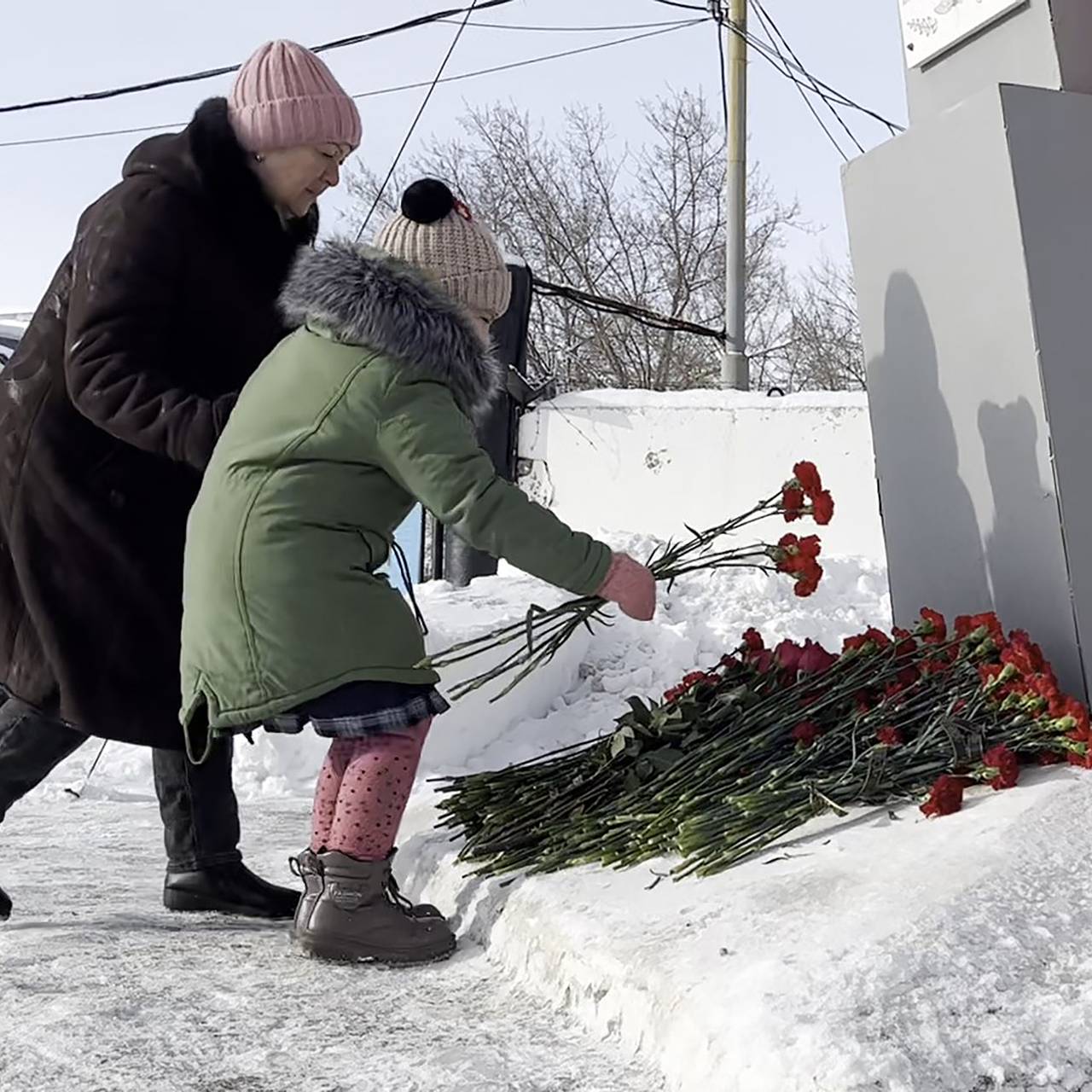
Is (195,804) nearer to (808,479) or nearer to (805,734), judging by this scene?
(805,734)

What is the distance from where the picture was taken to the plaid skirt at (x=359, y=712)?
2.39 meters

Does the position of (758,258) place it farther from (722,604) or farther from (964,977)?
(964,977)

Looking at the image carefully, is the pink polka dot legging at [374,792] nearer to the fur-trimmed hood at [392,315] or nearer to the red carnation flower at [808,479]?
the fur-trimmed hood at [392,315]

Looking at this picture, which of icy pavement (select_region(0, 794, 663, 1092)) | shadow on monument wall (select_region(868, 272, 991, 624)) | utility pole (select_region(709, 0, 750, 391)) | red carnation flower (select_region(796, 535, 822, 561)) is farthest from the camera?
utility pole (select_region(709, 0, 750, 391))

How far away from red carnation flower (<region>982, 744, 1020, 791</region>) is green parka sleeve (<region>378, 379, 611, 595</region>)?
2.34 ft

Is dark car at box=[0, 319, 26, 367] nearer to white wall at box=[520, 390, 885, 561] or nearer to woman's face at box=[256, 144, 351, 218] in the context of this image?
white wall at box=[520, 390, 885, 561]

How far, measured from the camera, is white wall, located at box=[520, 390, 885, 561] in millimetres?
7664

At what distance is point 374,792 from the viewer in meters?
2.44

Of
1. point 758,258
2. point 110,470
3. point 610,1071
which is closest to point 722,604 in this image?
point 110,470

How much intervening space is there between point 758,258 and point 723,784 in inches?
869

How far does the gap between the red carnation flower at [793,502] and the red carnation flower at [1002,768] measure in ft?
2.06

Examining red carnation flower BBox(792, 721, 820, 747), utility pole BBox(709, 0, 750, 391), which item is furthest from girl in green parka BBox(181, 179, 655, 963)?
utility pole BBox(709, 0, 750, 391)

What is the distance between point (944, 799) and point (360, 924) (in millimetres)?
988

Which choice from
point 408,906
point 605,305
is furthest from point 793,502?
point 605,305
